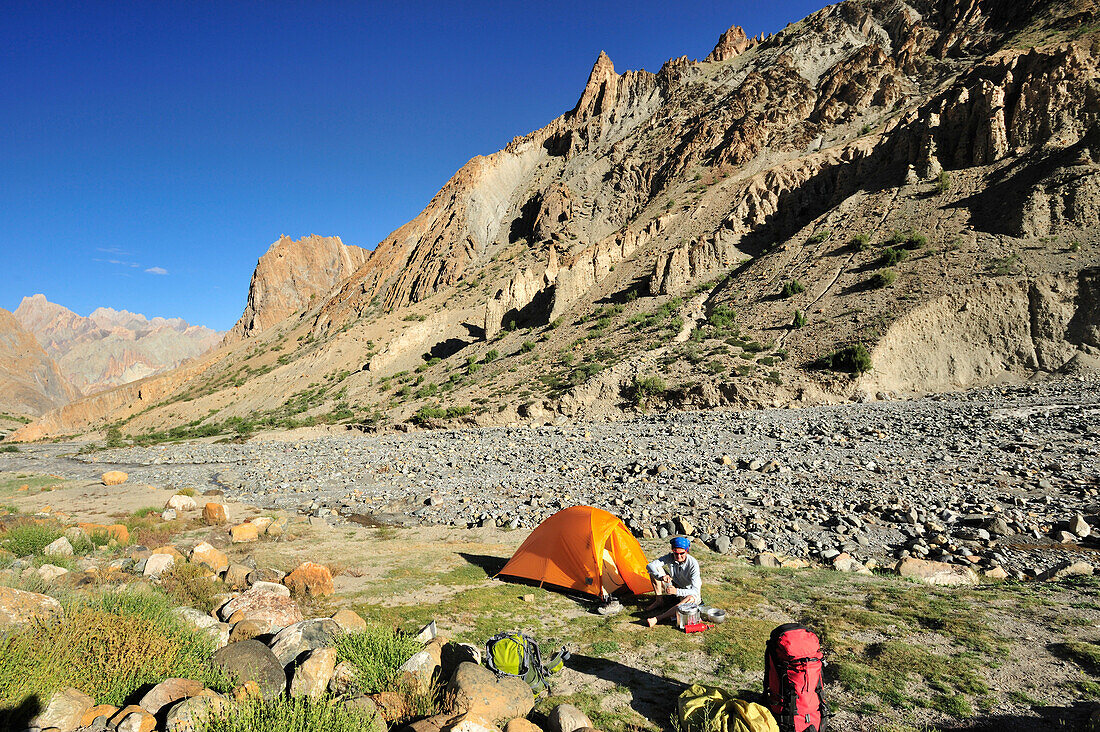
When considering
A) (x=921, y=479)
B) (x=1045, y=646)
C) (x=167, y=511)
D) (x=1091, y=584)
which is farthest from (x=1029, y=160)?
(x=167, y=511)

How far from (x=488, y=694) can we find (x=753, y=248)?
1517 inches

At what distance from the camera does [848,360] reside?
22.2 meters

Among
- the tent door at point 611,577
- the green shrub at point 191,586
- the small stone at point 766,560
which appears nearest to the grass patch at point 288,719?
the green shrub at point 191,586

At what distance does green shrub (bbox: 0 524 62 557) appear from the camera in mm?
8602

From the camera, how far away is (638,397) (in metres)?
25.3

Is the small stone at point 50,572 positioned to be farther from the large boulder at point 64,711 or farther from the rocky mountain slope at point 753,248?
the rocky mountain slope at point 753,248

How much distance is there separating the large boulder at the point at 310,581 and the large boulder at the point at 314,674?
2.66 meters

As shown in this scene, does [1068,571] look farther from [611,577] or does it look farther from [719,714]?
[719,714]

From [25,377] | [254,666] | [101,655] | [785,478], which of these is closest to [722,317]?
[785,478]

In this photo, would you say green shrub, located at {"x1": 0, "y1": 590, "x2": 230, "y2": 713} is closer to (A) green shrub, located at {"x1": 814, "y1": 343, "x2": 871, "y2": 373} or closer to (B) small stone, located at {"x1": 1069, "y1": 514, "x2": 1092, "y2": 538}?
(B) small stone, located at {"x1": 1069, "y1": 514, "x2": 1092, "y2": 538}

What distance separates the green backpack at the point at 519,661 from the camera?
16.2ft

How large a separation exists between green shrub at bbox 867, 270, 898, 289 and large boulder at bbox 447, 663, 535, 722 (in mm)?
28383

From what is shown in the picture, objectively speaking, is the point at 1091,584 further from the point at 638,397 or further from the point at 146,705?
the point at 638,397

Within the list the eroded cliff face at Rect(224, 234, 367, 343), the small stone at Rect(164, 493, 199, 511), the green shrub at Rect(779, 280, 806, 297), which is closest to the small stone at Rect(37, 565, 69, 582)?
the small stone at Rect(164, 493, 199, 511)
